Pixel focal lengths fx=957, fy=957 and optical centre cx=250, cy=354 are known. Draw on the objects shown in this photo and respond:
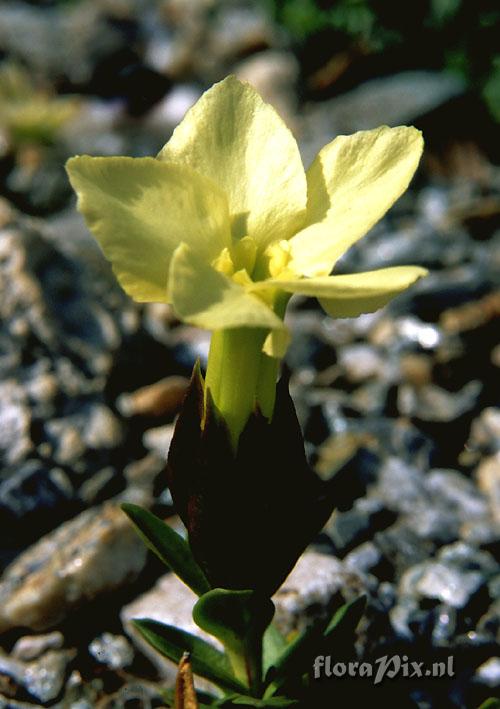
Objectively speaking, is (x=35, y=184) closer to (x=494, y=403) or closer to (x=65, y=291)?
(x=65, y=291)

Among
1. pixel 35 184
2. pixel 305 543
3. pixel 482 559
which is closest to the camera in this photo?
pixel 305 543

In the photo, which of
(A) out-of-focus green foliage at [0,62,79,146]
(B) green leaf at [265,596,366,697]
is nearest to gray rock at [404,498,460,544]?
(B) green leaf at [265,596,366,697]

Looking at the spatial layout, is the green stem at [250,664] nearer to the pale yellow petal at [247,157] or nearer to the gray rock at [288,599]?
the gray rock at [288,599]

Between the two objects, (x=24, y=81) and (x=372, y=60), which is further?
(x=24, y=81)

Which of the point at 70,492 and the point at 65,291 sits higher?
the point at 65,291

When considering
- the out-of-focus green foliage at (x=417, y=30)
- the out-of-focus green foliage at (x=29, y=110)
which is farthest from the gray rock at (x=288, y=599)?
the out-of-focus green foliage at (x=29, y=110)

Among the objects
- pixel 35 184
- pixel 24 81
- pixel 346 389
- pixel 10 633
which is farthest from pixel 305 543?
pixel 24 81

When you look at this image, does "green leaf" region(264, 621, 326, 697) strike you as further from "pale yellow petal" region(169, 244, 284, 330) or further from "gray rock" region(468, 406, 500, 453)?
"gray rock" region(468, 406, 500, 453)
